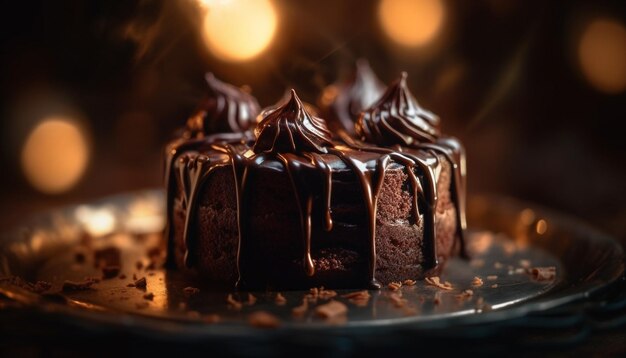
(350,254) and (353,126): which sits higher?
(353,126)

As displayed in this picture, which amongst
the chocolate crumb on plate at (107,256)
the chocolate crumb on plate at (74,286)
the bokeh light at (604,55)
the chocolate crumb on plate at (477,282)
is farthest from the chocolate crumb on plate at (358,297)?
the bokeh light at (604,55)

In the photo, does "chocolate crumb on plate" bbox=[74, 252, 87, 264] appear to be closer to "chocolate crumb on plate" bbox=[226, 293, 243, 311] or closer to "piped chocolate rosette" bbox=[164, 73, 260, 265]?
"piped chocolate rosette" bbox=[164, 73, 260, 265]

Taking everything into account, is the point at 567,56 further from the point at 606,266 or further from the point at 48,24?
the point at 48,24

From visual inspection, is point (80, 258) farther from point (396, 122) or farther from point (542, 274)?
point (542, 274)

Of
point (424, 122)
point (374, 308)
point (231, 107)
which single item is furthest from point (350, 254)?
point (231, 107)

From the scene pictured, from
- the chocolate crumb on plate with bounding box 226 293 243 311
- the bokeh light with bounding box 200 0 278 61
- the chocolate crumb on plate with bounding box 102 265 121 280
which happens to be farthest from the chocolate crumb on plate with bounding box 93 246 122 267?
the bokeh light with bounding box 200 0 278 61
